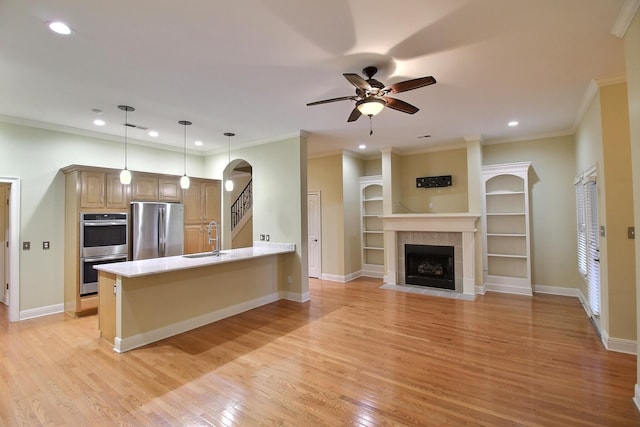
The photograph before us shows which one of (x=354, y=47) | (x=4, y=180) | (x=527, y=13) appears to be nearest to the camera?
(x=527, y=13)

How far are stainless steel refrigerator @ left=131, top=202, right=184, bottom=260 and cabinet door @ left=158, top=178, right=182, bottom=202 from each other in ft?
0.52

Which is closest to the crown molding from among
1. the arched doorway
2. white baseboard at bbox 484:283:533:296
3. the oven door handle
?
white baseboard at bbox 484:283:533:296

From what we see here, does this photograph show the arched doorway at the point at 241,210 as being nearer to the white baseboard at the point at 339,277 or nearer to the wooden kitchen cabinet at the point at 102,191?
the wooden kitchen cabinet at the point at 102,191

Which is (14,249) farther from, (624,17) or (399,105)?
(624,17)

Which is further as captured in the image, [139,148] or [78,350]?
[139,148]

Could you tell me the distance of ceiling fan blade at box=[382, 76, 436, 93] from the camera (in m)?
2.52

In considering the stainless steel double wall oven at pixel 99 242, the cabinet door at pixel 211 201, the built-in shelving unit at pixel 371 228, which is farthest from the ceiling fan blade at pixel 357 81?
the built-in shelving unit at pixel 371 228

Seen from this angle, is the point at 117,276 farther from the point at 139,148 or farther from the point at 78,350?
the point at 139,148

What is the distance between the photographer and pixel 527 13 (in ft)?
7.20

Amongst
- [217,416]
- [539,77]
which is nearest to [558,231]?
[539,77]

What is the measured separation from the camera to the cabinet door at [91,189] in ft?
15.0

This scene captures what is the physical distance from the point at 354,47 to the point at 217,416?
3.12 meters

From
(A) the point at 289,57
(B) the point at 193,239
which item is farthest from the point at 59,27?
(B) the point at 193,239

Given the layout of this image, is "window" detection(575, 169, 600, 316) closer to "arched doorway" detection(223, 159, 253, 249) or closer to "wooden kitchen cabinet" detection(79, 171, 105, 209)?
"arched doorway" detection(223, 159, 253, 249)
